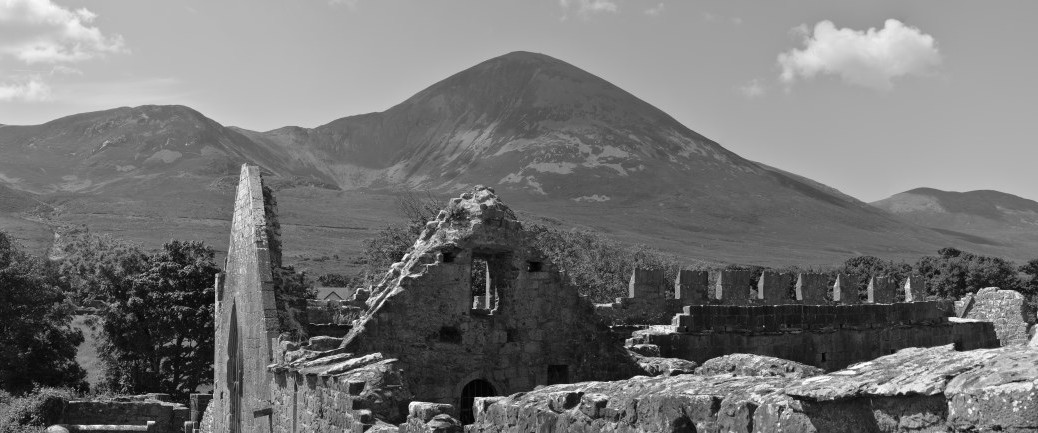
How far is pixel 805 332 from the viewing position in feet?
74.5

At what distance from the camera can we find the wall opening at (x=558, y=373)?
16750mm

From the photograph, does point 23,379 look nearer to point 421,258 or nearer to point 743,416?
point 421,258

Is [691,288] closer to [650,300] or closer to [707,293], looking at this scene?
[707,293]

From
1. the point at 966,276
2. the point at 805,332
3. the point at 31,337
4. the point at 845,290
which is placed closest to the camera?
the point at 805,332

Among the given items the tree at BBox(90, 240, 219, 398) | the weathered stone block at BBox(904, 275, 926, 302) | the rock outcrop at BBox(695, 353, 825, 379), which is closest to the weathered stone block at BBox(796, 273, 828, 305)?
the weathered stone block at BBox(904, 275, 926, 302)

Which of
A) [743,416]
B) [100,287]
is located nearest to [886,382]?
[743,416]

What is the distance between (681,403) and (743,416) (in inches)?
27.0

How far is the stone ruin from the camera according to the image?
621cm

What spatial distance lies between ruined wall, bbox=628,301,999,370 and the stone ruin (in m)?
0.04

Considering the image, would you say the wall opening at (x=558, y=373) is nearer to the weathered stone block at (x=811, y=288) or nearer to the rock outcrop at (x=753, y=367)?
the rock outcrop at (x=753, y=367)

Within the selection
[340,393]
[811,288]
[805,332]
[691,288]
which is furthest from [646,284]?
[340,393]

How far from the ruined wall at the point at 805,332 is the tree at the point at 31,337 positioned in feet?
131

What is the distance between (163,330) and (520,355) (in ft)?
138

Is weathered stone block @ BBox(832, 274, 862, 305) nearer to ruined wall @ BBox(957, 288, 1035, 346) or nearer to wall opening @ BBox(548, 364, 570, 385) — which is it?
ruined wall @ BBox(957, 288, 1035, 346)
